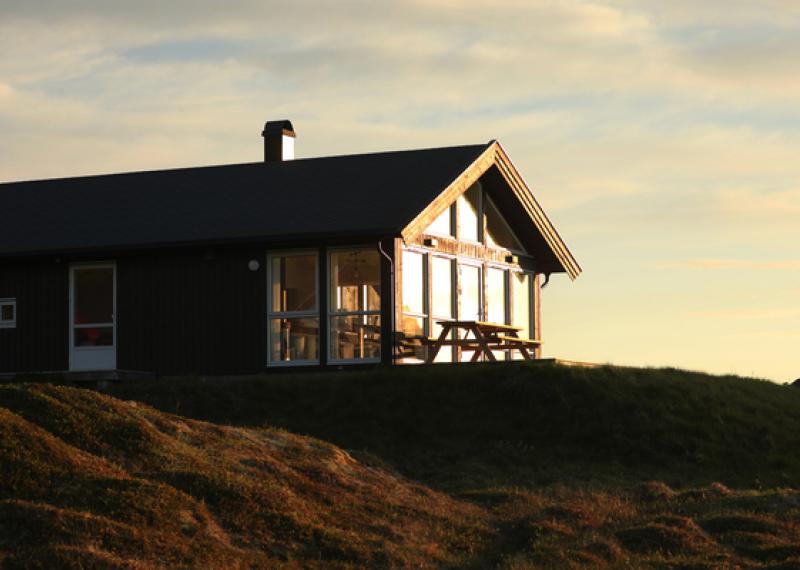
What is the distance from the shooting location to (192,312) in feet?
93.9

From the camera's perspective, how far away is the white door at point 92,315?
96.4 feet

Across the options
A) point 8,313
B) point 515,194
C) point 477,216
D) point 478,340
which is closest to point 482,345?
point 478,340

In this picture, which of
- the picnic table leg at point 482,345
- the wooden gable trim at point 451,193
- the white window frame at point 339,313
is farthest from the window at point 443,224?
the picnic table leg at point 482,345

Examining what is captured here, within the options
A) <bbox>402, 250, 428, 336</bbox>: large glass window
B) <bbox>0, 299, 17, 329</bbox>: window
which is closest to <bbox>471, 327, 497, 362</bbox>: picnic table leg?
<bbox>402, 250, 428, 336</bbox>: large glass window

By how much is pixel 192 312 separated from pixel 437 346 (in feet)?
16.3

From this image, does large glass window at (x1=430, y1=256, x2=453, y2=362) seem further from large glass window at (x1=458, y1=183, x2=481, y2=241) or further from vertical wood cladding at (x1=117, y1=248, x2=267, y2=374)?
vertical wood cladding at (x1=117, y1=248, x2=267, y2=374)

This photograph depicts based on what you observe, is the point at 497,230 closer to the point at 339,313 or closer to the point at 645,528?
the point at 339,313

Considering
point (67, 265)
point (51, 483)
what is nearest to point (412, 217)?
point (67, 265)

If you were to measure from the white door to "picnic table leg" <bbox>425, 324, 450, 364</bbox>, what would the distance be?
21.3 ft

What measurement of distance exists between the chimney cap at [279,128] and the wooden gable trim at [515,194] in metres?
5.69

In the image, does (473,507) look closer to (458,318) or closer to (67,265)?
(458,318)

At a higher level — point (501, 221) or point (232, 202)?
point (232, 202)

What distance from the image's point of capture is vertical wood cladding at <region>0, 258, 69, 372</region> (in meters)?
29.7

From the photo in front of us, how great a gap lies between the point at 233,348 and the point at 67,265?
4212 millimetres
